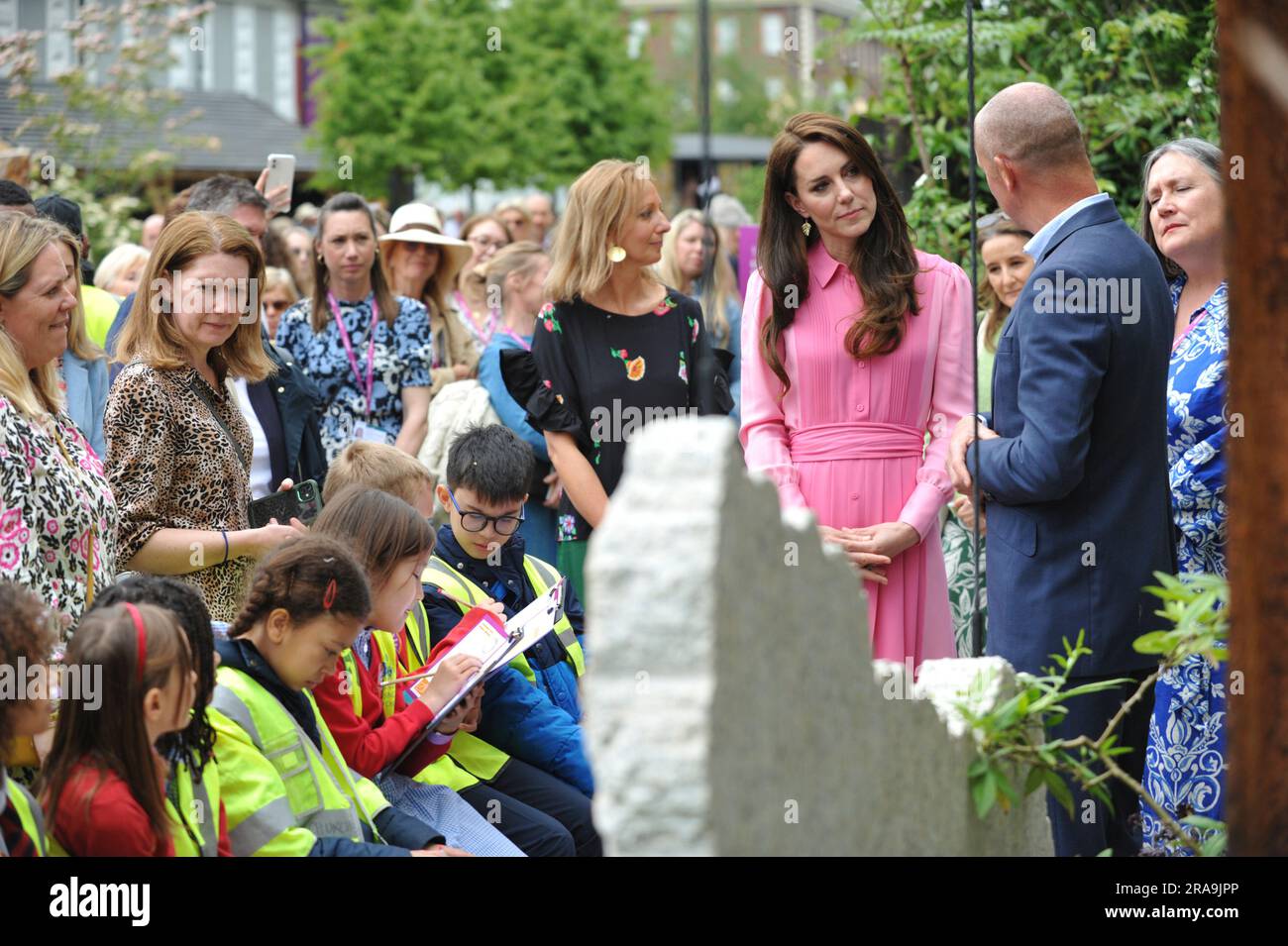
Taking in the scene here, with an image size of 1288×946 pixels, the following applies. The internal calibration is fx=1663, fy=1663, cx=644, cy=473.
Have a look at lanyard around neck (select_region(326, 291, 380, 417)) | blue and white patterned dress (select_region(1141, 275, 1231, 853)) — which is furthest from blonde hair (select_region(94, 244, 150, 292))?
blue and white patterned dress (select_region(1141, 275, 1231, 853))

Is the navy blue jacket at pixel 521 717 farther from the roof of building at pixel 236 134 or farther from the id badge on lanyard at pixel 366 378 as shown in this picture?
the roof of building at pixel 236 134

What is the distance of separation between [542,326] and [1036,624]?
214cm

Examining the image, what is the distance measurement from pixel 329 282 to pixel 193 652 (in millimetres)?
3966

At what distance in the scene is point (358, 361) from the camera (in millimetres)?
6969

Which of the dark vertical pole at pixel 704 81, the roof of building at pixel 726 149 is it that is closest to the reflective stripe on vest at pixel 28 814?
the dark vertical pole at pixel 704 81

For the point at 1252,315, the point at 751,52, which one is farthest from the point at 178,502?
the point at 751,52

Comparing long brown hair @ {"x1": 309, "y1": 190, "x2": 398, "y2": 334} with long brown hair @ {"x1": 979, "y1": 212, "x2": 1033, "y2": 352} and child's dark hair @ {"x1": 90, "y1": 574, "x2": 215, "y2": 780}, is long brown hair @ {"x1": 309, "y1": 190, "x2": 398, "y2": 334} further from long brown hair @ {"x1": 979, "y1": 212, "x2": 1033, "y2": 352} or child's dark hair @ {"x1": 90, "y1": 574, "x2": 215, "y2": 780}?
child's dark hair @ {"x1": 90, "y1": 574, "x2": 215, "y2": 780}

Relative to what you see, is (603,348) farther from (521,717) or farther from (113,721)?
(113,721)

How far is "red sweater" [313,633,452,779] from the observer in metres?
4.18

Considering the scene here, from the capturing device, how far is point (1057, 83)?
8070mm

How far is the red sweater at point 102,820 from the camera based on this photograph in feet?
10.4

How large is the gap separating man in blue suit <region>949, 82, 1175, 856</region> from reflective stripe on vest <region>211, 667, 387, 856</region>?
64.8 inches

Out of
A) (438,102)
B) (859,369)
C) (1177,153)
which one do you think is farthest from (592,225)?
(438,102)

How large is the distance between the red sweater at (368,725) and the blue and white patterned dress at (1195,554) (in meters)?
1.95
